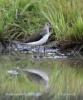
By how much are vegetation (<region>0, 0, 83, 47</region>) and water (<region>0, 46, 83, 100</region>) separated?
378 millimetres

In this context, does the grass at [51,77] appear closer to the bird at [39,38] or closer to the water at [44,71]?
the water at [44,71]

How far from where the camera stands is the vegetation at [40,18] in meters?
10.8

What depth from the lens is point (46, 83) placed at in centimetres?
746

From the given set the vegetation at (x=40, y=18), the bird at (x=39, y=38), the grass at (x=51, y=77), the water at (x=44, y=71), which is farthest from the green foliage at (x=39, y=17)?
the grass at (x=51, y=77)

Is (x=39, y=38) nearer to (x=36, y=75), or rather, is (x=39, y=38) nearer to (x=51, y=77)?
(x=36, y=75)

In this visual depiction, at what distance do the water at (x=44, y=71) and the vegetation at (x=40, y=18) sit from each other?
1.24 ft

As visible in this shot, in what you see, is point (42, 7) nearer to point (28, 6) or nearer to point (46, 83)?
point (28, 6)

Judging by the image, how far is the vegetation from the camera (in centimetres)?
1079

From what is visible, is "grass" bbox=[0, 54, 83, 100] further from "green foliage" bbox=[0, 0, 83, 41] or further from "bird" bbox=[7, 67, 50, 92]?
"green foliage" bbox=[0, 0, 83, 41]

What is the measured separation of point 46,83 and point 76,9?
3.97 metres

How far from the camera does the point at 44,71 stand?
836 cm

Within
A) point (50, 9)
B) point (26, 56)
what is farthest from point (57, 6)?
point (26, 56)

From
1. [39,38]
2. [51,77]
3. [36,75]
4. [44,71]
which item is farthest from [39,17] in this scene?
[51,77]

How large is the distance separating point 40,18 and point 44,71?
3592 millimetres
